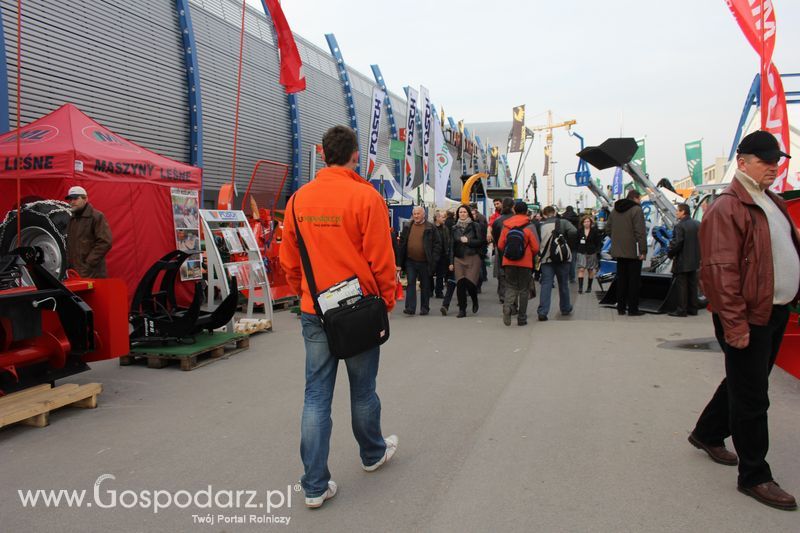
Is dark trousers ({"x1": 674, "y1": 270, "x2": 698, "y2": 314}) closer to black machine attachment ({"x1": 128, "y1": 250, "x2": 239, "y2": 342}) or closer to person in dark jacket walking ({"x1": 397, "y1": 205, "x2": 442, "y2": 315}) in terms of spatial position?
person in dark jacket walking ({"x1": 397, "y1": 205, "x2": 442, "y2": 315})

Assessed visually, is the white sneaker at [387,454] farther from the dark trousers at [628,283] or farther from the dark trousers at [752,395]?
the dark trousers at [628,283]

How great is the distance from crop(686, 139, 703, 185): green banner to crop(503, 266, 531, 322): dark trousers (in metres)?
26.6

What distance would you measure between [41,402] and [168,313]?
85.4 inches

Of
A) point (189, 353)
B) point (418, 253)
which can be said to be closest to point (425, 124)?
point (418, 253)

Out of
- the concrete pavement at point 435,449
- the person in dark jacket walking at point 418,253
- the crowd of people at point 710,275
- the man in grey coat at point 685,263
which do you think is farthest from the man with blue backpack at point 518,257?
the crowd of people at point 710,275

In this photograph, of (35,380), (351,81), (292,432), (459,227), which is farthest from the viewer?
(351,81)

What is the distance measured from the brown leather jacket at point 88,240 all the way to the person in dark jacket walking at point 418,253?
14.4 feet

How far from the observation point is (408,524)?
2805 millimetres

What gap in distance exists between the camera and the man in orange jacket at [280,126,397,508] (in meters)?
2.89

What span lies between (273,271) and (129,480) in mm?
7981

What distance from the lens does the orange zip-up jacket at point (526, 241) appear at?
8047 mm

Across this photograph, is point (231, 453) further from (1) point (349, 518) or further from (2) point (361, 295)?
(2) point (361, 295)

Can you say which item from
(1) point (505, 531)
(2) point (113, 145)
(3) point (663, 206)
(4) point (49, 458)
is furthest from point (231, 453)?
(3) point (663, 206)

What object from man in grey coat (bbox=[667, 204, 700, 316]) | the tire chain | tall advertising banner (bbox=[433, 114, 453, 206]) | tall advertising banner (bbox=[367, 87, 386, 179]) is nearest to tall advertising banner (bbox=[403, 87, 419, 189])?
tall advertising banner (bbox=[433, 114, 453, 206])
